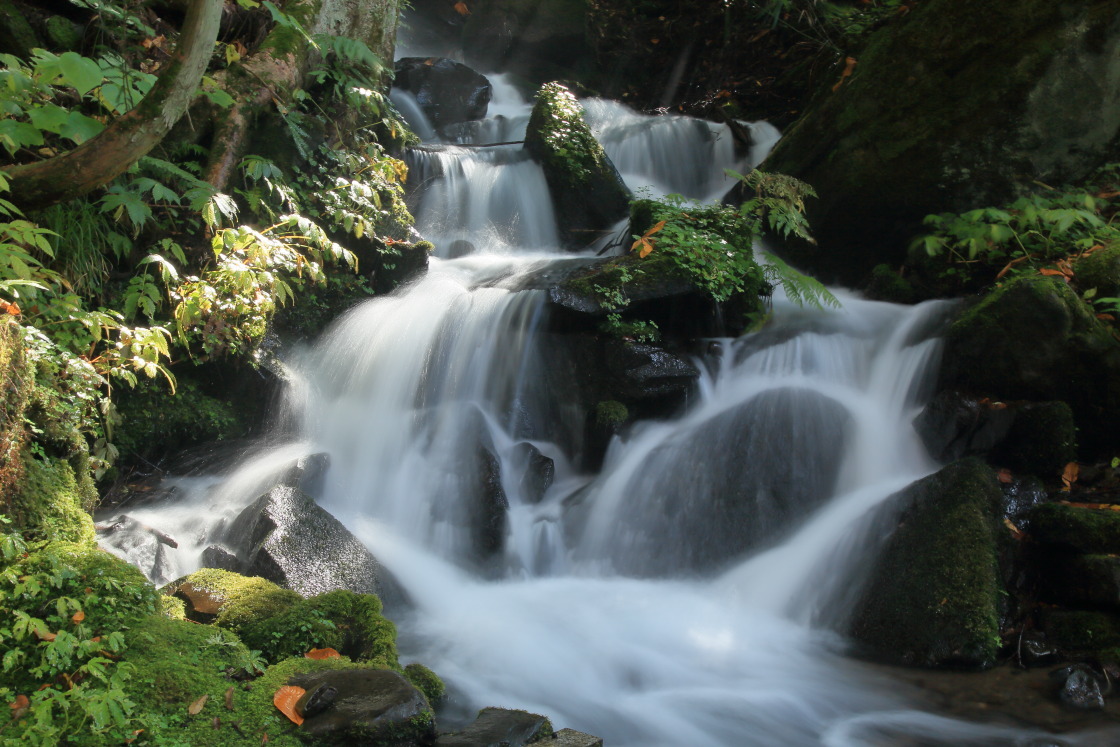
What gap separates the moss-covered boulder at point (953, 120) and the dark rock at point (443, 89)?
20.4 feet

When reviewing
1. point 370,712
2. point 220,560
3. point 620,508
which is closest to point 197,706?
point 370,712

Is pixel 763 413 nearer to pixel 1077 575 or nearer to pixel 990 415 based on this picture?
pixel 990 415

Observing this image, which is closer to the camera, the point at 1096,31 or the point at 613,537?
the point at 613,537

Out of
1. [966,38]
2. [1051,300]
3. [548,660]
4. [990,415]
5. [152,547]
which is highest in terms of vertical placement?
[966,38]

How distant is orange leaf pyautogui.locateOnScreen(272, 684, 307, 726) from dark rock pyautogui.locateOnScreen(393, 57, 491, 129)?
35.0 feet

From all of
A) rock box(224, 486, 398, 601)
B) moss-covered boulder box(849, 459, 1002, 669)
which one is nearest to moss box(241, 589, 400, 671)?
rock box(224, 486, 398, 601)

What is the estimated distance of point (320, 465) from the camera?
17.7ft

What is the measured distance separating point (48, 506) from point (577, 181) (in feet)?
22.7

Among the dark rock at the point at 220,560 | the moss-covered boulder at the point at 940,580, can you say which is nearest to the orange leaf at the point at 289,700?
the dark rock at the point at 220,560

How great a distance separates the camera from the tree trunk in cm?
376

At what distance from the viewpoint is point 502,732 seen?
2.69 m

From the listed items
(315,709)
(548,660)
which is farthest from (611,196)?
(315,709)

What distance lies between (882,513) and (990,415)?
1.25 metres

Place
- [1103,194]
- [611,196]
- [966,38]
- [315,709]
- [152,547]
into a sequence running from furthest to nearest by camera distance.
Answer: [611,196]
[966,38]
[1103,194]
[152,547]
[315,709]
